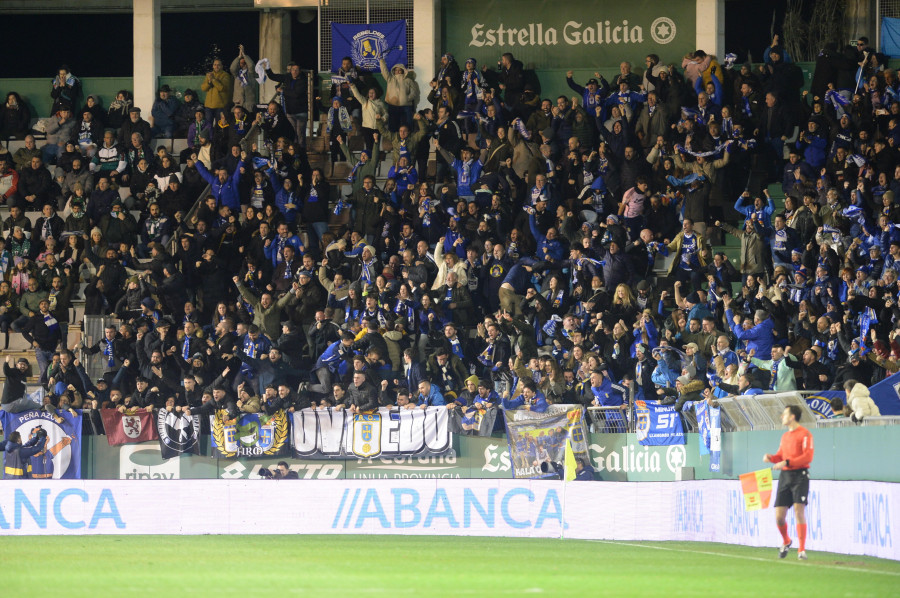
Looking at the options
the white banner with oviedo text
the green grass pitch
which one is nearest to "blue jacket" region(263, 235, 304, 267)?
the white banner with oviedo text

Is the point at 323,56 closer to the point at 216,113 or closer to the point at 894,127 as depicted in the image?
the point at 216,113

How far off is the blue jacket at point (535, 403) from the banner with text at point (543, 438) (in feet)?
0.25

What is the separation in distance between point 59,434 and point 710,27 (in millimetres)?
14559

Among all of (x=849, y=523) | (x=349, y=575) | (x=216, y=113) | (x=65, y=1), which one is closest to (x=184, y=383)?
(x=216, y=113)

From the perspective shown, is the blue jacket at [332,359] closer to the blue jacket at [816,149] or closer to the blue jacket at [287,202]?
the blue jacket at [287,202]

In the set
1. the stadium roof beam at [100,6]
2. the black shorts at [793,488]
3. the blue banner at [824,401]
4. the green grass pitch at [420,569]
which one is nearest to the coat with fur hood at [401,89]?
the stadium roof beam at [100,6]

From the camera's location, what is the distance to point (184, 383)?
70.8ft

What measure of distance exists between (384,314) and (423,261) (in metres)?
1.30

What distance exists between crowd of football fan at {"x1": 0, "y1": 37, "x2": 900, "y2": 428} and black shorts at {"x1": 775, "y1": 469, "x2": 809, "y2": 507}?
4141 millimetres

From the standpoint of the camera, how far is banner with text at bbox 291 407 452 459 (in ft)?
67.6

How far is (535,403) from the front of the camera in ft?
65.5

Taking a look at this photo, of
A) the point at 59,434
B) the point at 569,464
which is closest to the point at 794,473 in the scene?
the point at 569,464

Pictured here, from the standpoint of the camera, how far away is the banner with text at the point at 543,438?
19.7 metres

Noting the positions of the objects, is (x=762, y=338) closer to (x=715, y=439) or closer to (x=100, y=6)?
(x=715, y=439)
